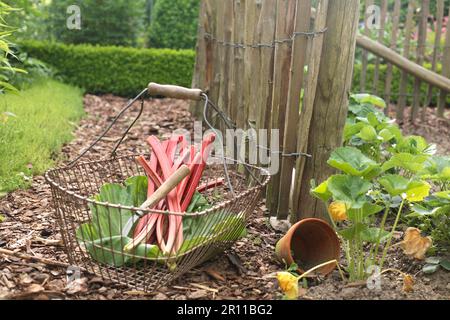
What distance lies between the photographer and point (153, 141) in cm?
293

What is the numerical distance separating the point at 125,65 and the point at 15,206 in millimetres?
4922

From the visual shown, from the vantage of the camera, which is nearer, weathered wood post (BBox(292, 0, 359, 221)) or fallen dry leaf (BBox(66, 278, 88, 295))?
fallen dry leaf (BBox(66, 278, 88, 295))

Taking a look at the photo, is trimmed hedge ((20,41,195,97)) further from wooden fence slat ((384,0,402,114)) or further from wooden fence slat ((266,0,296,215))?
wooden fence slat ((266,0,296,215))

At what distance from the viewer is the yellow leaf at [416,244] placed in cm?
269

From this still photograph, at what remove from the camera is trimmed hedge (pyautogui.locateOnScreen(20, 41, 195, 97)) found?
7.97m

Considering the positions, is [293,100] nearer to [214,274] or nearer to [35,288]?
[214,274]

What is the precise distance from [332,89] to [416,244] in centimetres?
82

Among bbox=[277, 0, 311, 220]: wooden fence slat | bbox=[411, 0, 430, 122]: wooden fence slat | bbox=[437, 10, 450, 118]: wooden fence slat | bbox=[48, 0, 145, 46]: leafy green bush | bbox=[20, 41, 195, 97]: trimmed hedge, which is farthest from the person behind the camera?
bbox=[48, 0, 145, 46]: leafy green bush

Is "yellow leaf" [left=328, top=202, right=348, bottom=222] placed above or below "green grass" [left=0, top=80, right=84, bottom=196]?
above

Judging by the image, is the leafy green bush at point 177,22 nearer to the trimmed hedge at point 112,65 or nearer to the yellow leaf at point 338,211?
the trimmed hedge at point 112,65

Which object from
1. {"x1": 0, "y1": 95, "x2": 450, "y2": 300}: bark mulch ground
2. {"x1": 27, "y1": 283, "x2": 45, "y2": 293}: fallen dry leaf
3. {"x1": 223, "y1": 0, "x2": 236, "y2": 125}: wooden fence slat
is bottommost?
{"x1": 0, "y1": 95, "x2": 450, "y2": 300}: bark mulch ground

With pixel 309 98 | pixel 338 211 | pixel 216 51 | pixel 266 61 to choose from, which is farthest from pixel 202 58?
pixel 338 211

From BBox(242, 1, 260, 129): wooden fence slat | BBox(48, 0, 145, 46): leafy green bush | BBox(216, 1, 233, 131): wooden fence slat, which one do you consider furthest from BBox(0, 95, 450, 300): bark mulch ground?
BBox(48, 0, 145, 46): leafy green bush

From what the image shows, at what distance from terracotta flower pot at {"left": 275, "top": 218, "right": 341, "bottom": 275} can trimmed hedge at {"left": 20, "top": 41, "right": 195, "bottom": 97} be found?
5591 mm
